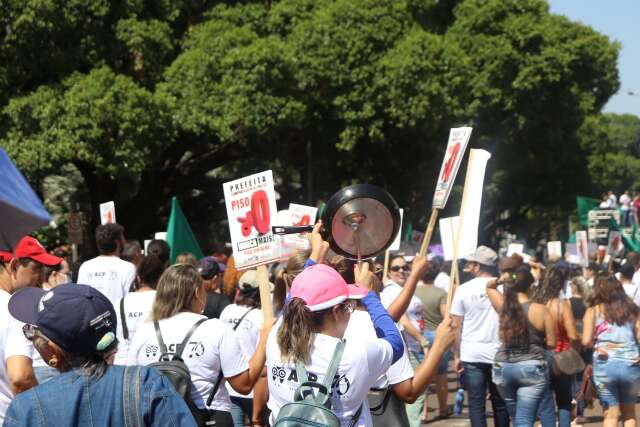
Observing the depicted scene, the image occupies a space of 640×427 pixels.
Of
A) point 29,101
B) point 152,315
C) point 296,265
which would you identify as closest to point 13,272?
point 152,315

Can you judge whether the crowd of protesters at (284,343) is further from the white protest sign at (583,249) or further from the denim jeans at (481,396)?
the white protest sign at (583,249)

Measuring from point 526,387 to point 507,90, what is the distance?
21229 mm

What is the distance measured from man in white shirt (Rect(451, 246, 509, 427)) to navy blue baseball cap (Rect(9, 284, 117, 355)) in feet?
20.2

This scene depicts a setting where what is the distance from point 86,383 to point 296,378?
1.28m

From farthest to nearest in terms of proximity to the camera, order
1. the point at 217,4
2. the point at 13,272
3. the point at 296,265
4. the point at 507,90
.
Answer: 1. the point at 507,90
2. the point at 217,4
3. the point at 296,265
4. the point at 13,272

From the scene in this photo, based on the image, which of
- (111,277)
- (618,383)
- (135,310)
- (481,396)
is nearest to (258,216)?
(135,310)

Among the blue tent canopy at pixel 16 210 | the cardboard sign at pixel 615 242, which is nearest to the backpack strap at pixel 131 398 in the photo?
the blue tent canopy at pixel 16 210

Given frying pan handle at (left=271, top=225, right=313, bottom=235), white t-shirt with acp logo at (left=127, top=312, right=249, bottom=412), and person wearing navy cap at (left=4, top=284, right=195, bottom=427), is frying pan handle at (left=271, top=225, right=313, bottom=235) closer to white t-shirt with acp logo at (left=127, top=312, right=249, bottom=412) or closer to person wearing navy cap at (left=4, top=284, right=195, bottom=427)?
white t-shirt with acp logo at (left=127, top=312, right=249, bottom=412)

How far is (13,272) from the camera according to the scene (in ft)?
17.6

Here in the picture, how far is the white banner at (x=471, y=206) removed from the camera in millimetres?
5773

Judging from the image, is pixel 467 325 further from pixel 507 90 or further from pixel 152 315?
pixel 507 90

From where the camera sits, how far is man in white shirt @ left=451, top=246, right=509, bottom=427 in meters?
9.06

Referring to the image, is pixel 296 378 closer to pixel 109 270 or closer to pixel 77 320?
pixel 77 320

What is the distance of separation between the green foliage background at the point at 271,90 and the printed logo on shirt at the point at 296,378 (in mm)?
17800
